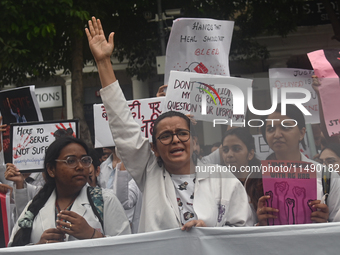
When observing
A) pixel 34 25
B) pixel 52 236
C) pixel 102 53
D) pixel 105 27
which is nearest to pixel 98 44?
pixel 102 53

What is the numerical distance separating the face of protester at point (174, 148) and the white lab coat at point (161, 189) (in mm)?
82

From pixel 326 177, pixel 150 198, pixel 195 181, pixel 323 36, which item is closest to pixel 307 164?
pixel 326 177

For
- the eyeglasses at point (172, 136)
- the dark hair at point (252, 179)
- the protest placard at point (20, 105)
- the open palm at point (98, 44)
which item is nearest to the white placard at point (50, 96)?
the protest placard at point (20, 105)

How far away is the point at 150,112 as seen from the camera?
3.76m

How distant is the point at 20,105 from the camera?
13.8ft

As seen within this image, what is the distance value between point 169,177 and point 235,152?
445mm

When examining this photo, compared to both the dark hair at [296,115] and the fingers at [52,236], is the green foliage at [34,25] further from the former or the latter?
the dark hair at [296,115]

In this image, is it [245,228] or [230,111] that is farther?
[230,111]

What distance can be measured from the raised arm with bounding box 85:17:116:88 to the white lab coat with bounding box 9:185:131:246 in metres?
0.75

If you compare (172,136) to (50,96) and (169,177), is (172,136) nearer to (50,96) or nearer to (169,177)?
(169,177)

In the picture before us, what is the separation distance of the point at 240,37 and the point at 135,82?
13.7ft

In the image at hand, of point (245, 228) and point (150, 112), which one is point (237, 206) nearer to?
point (245, 228)

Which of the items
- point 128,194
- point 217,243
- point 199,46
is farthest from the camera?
point 199,46

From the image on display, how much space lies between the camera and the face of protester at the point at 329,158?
2346 millimetres
